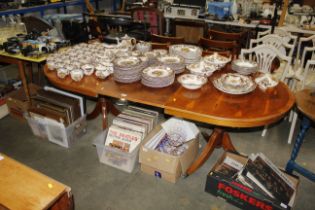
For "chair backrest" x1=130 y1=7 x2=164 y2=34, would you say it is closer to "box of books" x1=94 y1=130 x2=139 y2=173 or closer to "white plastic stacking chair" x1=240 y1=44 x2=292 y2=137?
"white plastic stacking chair" x1=240 y1=44 x2=292 y2=137

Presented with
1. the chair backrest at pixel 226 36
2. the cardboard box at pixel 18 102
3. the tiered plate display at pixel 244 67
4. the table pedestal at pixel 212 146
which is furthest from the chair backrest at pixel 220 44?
the cardboard box at pixel 18 102

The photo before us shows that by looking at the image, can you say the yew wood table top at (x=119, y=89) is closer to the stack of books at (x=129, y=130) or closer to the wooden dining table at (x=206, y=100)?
the wooden dining table at (x=206, y=100)

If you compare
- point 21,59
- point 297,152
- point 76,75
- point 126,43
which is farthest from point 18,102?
point 297,152

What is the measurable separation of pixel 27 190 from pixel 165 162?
921 millimetres

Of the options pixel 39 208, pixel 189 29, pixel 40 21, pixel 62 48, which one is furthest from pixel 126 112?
pixel 189 29

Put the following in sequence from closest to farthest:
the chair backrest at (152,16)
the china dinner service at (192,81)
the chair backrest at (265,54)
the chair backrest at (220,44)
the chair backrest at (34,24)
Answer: the china dinner service at (192,81), the chair backrest at (265,54), the chair backrest at (220,44), the chair backrest at (34,24), the chair backrest at (152,16)

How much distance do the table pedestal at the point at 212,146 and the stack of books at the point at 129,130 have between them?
18.3 inches

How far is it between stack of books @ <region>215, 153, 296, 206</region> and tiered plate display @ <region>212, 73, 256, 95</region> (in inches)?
20.7

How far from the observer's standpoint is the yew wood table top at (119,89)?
5.41 ft

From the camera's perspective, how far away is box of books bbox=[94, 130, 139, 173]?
2.02 metres

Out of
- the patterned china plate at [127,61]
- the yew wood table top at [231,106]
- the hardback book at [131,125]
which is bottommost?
the hardback book at [131,125]

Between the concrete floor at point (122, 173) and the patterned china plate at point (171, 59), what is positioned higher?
the patterned china plate at point (171, 59)

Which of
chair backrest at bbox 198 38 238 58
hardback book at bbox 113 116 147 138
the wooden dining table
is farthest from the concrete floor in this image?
chair backrest at bbox 198 38 238 58

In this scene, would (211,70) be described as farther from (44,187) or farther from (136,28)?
(136,28)
